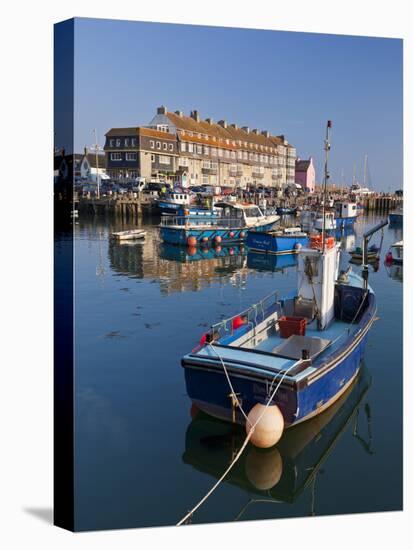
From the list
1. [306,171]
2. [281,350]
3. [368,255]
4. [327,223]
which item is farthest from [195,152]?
[281,350]

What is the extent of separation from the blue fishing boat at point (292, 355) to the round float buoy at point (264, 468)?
31 centimetres

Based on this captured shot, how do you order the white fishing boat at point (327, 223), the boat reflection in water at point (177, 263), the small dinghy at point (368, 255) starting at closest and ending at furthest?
the white fishing boat at point (327, 223)
the boat reflection in water at point (177, 263)
the small dinghy at point (368, 255)

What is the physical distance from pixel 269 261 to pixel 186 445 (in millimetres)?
21469

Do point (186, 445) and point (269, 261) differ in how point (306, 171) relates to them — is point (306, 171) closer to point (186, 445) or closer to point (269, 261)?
point (269, 261)

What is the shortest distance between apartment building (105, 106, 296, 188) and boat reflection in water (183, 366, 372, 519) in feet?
64.9

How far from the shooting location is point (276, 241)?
31.8 m

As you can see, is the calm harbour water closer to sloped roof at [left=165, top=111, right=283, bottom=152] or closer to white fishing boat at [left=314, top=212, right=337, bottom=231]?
white fishing boat at [left=314, top=212, right=337, bottom=231]

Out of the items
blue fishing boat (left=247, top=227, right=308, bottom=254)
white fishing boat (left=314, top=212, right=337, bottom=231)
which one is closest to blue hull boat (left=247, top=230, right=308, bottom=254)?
blue fishing boat (left=247, top=227, right=308, bottom=254)

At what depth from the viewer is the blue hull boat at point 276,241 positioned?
3183 cm

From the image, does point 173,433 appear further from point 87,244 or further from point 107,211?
point 107,211

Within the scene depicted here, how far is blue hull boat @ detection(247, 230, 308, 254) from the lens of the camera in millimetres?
31828

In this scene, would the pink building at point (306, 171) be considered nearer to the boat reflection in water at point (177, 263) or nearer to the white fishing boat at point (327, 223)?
the white fishing boat at point (327, 223)

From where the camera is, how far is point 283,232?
3341 centimetres

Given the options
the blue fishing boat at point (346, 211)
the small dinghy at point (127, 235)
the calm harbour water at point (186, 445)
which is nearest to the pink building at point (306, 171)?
the blue fishing boat at point (346, 211)
